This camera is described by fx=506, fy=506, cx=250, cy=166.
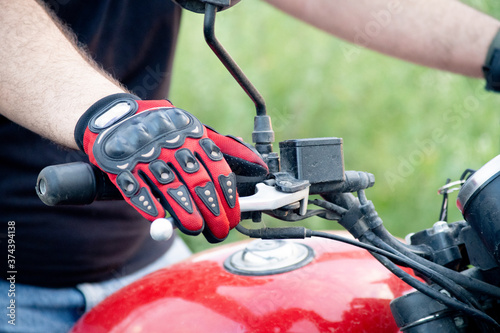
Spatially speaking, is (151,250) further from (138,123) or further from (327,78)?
(327,78)

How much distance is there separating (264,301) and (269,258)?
0.13 meters

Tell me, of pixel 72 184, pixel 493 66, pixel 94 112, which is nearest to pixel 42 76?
pixel 94 112

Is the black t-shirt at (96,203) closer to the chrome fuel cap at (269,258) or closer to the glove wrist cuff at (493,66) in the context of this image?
the chrome fuel cap at (269,258)

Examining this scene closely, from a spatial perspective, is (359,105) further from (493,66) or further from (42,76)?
(42,76)

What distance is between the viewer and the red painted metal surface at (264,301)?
88cm

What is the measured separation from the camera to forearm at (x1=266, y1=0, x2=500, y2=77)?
4.66 ft

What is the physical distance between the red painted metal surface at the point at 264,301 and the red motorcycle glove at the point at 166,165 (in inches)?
9.6

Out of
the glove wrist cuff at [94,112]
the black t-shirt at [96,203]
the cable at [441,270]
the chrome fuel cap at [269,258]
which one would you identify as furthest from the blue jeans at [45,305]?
the cable at [441,270]

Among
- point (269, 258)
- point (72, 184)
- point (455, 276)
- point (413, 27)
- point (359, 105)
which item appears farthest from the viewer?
point (359, 105)

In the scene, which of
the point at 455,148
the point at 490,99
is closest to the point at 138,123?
the point at 455,148

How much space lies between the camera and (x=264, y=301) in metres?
0.91

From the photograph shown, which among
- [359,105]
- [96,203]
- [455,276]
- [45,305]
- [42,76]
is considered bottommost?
[45,305]

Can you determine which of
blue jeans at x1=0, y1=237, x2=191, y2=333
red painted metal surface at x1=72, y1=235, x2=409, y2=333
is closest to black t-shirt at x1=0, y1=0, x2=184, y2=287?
blue jeans at x1=0, y1=237, x2=191, y2=333

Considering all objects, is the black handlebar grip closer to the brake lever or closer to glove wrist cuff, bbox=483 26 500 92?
the brake lever
